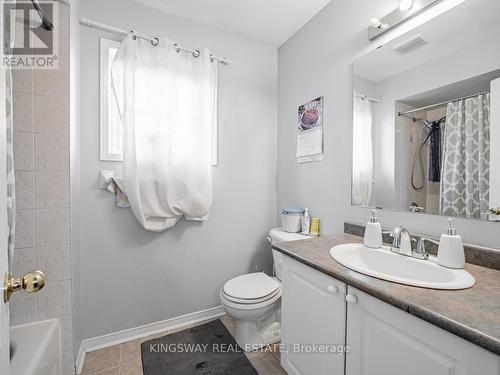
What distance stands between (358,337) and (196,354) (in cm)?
118

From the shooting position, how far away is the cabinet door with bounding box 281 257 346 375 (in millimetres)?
926

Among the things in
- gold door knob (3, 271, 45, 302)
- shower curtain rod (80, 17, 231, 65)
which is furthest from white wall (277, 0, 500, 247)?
gold door knob (3, 271, 45, 302)

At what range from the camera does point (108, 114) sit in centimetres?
159

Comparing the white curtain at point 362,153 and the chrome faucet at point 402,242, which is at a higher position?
the white curtain at point 362,153

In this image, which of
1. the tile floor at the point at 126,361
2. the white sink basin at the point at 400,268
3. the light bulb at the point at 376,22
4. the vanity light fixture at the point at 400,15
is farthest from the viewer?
the tile floor at the point at 126,361

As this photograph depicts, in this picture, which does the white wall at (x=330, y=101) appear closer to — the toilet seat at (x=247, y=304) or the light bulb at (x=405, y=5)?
the light bulb at (x=405, y=5)

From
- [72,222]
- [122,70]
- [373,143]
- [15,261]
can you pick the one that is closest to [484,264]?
[373,143]

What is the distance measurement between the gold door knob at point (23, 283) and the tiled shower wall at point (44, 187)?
2.42 ft

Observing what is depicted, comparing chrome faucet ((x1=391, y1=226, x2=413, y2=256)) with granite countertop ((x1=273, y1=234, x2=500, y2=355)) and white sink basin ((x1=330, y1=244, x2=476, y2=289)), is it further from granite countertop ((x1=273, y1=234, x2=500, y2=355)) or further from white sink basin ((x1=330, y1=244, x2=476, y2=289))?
granite countertop ((x1=273, y1=234, x2=500, y2=355))

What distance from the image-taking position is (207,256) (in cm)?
194

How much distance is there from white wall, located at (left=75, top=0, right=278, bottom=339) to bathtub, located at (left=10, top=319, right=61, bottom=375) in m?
0.29

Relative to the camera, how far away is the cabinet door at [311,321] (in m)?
0.93

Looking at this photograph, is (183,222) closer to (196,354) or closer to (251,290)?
(251,290)

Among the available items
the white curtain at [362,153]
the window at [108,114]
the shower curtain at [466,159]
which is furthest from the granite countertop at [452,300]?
the window at [108,114]
